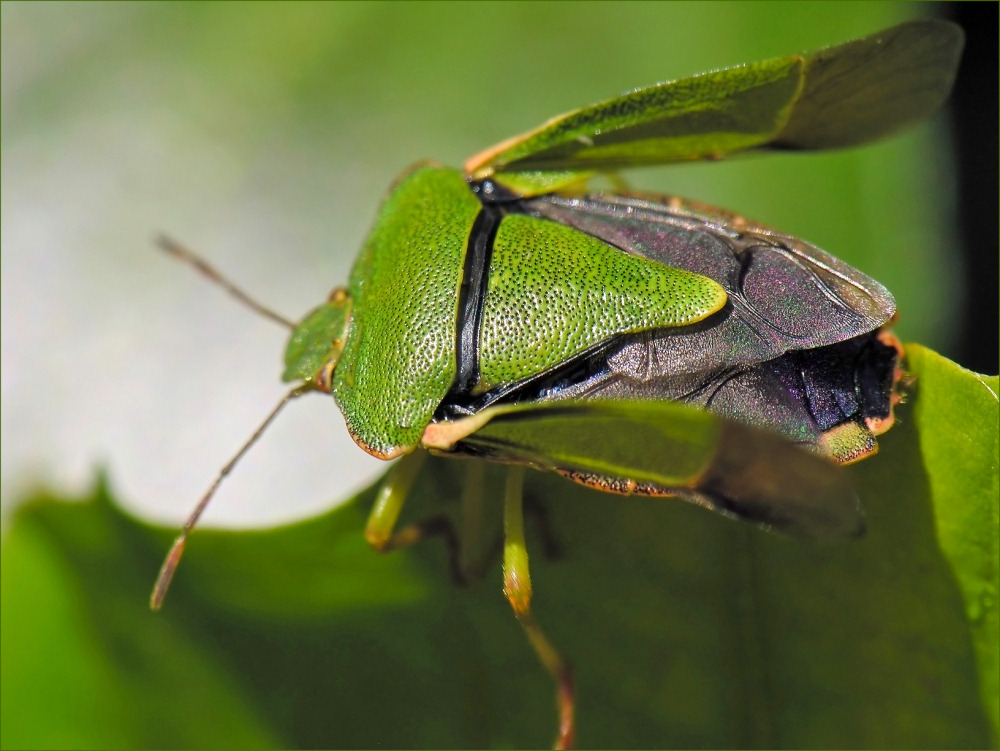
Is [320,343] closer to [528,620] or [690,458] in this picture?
[528,620]

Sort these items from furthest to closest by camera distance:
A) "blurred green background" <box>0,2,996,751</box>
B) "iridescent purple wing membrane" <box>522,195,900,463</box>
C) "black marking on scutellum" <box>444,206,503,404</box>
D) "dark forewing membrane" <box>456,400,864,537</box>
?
"blurred green background" <box>0,2,996,751</box>, "black marking on scutellum" <box>444,206,503,404</box>, "iridescent purple wing membrane" <box>522,195,900,463</box>, "dark forewing membrane" <box>456,400,864,537</box>

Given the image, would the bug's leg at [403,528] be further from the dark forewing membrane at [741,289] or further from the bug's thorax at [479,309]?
the dark forewing membrane at [741,289]

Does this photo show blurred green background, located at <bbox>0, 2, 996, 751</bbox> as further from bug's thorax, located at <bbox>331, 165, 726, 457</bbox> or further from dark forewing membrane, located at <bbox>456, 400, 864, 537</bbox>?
dark forewing membrane, located at <bbox>456, 400, 864, 537</bbox>

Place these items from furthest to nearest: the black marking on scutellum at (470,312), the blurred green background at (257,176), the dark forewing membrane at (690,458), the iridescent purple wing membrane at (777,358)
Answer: the blurred green background at (257,176)
the black marking on scutellum at (470,312)
the iridescent purple wing membrane at (777,358)
the dark forewing membrane at (690,458)

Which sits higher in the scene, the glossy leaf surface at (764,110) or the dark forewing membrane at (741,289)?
the glossy leaf surface at (764,110)

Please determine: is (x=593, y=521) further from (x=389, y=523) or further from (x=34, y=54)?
(x=34, y=54)

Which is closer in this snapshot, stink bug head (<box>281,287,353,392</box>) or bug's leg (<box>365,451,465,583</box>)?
bug's leg (<box>365,451,465,583</box>)

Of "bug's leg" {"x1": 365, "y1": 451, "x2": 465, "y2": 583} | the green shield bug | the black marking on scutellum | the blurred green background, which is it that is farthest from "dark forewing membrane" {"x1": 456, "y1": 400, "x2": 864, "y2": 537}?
the blurred green background

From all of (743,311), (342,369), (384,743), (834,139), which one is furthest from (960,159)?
(384,743)

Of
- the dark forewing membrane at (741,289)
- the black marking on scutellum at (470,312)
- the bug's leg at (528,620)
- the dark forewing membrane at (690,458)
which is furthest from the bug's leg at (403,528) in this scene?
the dark forewing membrane at (741,289)
